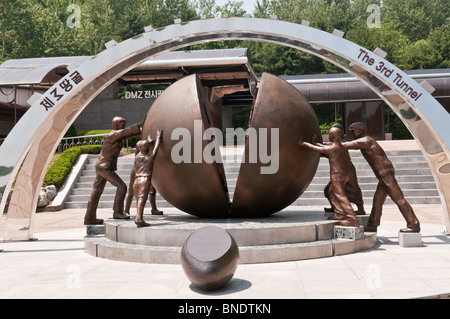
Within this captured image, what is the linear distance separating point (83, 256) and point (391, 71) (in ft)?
22.2

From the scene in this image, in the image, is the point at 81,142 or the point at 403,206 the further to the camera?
the point at 81,142

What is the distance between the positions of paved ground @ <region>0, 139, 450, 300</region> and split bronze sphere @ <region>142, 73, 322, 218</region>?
164 cm

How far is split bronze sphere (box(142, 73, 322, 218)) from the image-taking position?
8.36 m

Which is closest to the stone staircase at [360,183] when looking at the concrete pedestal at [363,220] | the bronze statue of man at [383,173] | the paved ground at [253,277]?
the concrete pedestal at [363,220]

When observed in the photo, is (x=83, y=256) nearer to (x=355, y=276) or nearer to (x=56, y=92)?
(x=56, y=92)

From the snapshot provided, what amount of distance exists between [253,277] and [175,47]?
18.7 feet

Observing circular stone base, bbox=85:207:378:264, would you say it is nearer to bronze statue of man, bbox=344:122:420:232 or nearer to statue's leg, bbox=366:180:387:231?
statue's leg, bbox=366:180:387:231

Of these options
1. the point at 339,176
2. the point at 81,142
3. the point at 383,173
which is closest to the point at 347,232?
the point at 339,176

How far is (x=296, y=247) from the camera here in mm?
7641

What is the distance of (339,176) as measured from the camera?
8680mm

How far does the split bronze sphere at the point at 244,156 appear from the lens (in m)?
8.36

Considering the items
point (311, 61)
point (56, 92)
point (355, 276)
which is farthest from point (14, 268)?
point (311, 61)

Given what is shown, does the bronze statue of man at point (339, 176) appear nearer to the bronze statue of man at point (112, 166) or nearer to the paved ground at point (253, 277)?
the paved ground at point (253, 277)

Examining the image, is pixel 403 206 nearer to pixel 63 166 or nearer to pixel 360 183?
pixel 360 183
